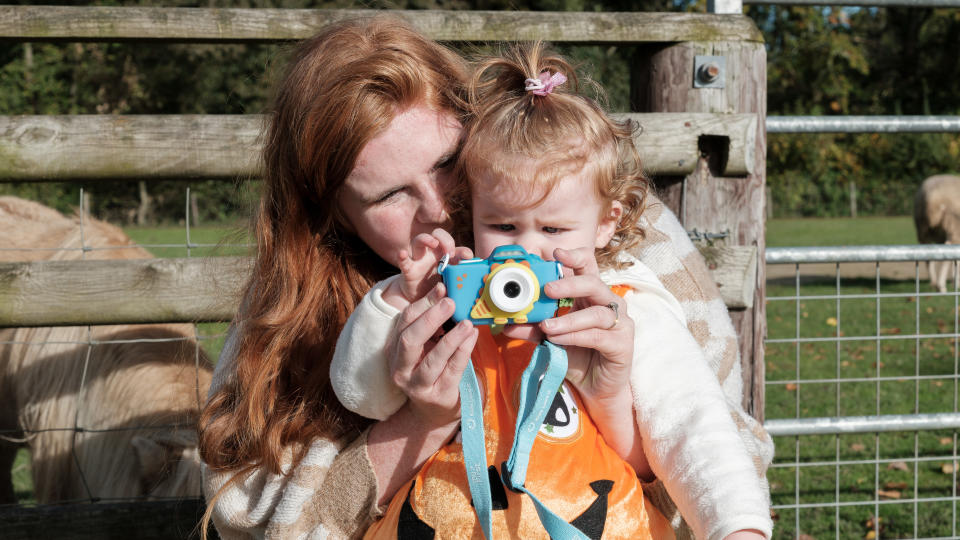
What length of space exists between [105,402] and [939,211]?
14101 mm

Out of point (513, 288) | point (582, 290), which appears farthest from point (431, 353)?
point (582, 290)

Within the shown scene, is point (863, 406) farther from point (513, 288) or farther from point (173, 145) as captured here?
point (513, 288)

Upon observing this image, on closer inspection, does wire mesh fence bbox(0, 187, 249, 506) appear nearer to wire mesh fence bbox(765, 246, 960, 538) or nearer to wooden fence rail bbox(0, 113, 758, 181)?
wooden fence rail bbox(0, 113, 758, 181)

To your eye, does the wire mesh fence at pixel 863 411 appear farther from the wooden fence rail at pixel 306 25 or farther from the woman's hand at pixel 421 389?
the woman's hand at pixel 421 389

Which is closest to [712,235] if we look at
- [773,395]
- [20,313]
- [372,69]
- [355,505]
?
[372,69]

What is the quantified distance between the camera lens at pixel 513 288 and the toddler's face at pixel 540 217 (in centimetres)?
18

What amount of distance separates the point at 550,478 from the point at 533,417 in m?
0.14

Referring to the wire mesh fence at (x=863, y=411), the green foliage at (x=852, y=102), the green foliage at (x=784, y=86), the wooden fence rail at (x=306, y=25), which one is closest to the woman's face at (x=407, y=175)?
the wooden fence rail at (x=306, y=25)

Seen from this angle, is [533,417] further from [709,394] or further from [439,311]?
[709,394]

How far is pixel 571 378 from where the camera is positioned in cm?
172

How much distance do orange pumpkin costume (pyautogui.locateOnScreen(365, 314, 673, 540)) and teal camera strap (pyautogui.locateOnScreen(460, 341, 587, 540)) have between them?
46 millimetres

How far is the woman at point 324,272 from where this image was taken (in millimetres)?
1890

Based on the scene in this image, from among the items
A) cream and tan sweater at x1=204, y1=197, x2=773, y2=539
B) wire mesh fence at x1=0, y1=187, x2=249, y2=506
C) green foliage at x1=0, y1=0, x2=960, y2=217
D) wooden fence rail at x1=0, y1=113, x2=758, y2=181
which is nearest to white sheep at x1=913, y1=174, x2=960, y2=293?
green foliage at x1=0, y1=0, x2=960, y2=217

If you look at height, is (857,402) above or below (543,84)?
below
